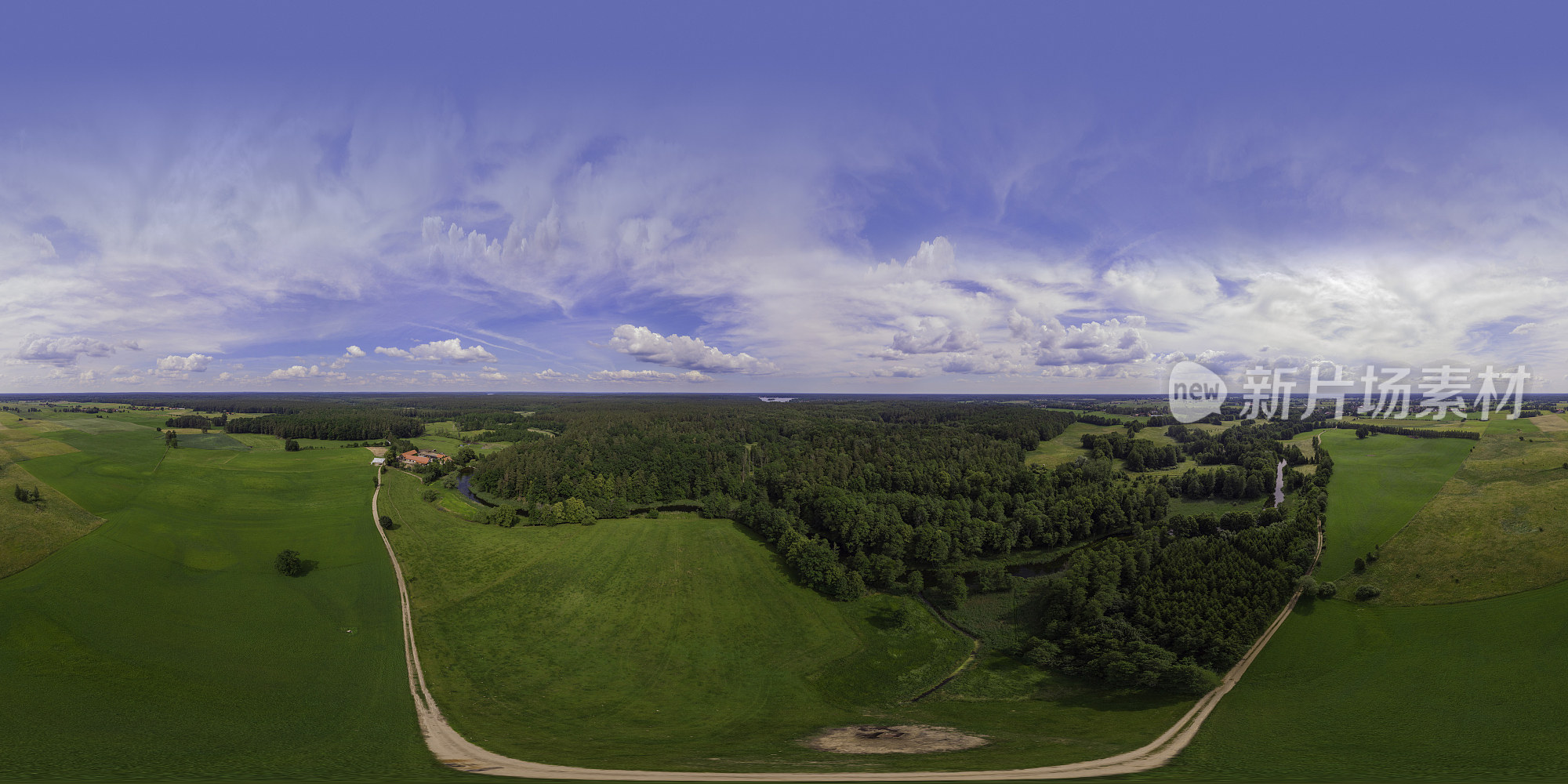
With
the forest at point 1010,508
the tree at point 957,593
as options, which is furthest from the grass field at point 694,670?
the forest at point 1010,508

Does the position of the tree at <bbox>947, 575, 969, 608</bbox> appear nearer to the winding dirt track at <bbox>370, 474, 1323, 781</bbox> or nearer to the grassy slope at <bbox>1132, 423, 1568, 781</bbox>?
the winding dirt track at <bbox>370, 474, 1323, 781</bbox>

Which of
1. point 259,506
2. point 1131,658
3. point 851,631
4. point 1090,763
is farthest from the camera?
point 259,506

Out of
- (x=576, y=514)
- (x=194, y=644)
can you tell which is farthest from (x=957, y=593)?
(x=194, y=644)

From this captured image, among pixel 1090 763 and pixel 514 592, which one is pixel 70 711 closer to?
pixel 514 592

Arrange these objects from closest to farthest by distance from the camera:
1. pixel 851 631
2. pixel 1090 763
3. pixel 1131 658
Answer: pixel 1090 763 → pixel 1131 658 → pixel 851 631

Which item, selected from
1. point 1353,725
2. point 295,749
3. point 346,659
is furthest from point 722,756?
point 1353,725

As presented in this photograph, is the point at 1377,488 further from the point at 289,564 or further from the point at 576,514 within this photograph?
the point at 289,564
